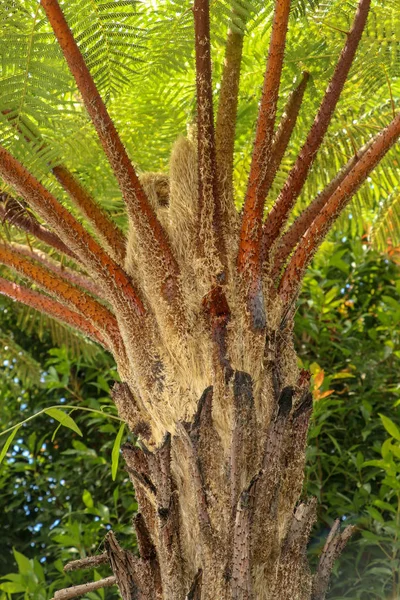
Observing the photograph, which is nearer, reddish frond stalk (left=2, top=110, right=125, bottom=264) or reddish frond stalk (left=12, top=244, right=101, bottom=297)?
reddish frond stalk (left=2, top=110, right=125, bottom=264)

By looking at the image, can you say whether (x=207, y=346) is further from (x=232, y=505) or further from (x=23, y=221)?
(x=23, y=221)

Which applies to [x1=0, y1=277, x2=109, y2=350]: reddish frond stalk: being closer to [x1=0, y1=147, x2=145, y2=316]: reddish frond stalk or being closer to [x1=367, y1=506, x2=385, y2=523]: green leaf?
[x1=0, y1=147, x2=145, y2=316]: reddish frond stalk

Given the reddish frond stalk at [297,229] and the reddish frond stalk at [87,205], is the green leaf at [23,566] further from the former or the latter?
the reddish frond stalk at [297,229]

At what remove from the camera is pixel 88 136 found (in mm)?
2332

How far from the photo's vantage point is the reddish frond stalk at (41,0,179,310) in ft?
5.73

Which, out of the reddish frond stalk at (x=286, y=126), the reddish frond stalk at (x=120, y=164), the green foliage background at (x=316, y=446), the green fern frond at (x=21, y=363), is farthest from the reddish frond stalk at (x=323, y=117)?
the green fern frond at (x=21, y=363)

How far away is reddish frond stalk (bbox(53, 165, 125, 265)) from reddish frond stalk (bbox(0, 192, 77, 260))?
17cm

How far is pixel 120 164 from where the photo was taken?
1.80m

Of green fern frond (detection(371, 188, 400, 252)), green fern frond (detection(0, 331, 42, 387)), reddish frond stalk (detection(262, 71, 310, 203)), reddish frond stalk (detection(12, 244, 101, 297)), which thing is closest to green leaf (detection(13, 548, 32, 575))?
green fern frond (detection(0, 331, 42, 387))

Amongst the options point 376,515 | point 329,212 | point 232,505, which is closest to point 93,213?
point 329,212

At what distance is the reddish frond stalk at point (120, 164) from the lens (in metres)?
1.75

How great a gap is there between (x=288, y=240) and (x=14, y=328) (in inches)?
91.2

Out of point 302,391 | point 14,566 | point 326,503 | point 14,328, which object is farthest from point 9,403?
point 302,391

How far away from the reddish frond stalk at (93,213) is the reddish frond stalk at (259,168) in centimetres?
36
